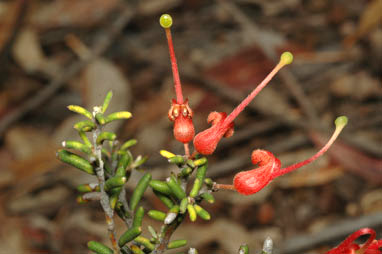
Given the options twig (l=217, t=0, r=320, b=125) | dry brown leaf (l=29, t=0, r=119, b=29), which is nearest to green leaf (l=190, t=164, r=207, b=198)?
twig (l=217, t=0, r=320, b=125)

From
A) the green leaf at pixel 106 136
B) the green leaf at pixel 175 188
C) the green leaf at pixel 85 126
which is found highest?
the green leaf at pixel 85 126

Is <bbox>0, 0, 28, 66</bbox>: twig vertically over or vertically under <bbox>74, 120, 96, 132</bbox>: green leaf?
over

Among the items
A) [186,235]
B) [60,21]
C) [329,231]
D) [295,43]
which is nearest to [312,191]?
[329,231]

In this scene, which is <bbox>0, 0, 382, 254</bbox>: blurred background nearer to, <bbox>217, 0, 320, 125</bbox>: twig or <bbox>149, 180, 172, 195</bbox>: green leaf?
<bbox>217, 0, 320, 125</bbox>: twig

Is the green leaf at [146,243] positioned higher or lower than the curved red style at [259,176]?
Result: lower

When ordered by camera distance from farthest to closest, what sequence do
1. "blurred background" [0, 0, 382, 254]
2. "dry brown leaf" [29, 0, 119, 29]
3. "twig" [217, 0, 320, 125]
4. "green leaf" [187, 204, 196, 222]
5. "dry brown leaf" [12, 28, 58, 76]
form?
"dry brown leaf" [29, 0, 119, 29] < "dry brown leaf" [12, 28, 58, 76] < "twig" [217, 0, 320, 125] < "blurred background" [0, 0, 382, 254] < "green leaf" [187, 204, 196, 222]

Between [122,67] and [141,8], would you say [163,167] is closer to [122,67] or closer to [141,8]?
[122,67]

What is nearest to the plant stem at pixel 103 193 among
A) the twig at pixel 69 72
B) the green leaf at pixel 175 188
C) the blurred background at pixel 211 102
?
the green leaf at pixel 175 188

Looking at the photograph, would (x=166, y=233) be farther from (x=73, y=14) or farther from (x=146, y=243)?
(x=73, y=14)

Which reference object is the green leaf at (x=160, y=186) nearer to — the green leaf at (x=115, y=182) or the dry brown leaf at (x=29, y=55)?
the green leaf at (x=115, y=182)
